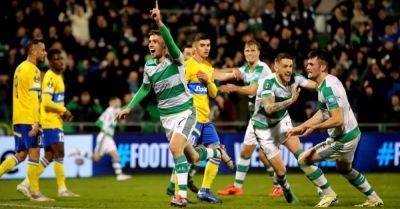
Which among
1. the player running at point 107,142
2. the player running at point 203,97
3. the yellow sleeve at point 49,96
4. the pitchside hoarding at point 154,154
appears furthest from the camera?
the pitchside hoarding at point 154,154

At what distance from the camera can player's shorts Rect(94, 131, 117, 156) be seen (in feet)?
68.7

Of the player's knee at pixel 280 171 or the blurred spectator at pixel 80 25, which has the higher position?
the blurred spectator at pixel 80 25

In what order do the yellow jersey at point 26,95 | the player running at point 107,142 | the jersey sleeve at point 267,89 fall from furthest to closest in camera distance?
1. the player running at point 107,142
2. the yellow jersey at point 26,95
3. the jersey sleeve at point 267,89

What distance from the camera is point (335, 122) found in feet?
41.4

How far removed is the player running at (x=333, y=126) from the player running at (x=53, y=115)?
4337 millimetres

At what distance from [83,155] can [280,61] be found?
8881mm

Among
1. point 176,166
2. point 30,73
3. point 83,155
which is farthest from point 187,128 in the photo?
point 83,155

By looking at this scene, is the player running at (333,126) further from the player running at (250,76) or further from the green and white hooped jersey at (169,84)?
the player running at (250,76)

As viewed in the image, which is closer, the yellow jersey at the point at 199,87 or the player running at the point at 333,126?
the player running at the point at 333,126

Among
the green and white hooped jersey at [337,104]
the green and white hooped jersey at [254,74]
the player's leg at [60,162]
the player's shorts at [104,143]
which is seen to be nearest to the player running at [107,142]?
the player's shorts at [104,143]

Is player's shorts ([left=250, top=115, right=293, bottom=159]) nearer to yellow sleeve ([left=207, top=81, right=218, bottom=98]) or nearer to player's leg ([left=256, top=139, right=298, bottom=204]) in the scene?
player's leg ([left=256, top=139, right=298, bottom=204])

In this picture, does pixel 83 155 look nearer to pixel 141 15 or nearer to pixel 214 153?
pixel 141 15

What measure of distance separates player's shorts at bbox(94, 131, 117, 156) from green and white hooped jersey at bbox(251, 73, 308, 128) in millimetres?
7232

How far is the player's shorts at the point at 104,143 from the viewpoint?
68.7 feet
